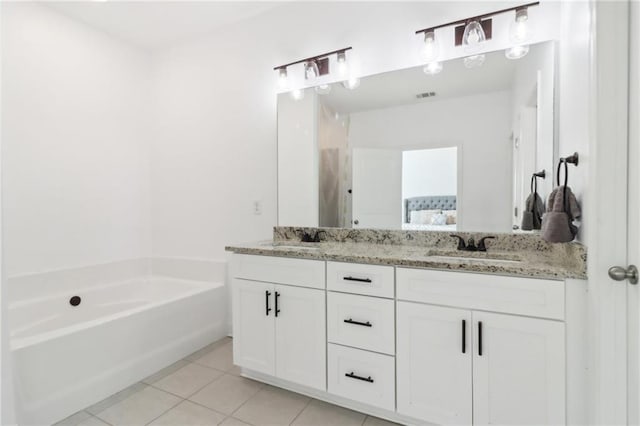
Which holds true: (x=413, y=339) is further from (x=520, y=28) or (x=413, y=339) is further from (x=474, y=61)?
(x=520, y=28)

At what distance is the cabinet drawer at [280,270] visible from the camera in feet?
5.67

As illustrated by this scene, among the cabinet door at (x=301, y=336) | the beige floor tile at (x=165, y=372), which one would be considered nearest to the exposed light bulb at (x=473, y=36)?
the cabinet door at (x=301, y=336)

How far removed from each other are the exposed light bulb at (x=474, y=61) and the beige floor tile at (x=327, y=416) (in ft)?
6.87

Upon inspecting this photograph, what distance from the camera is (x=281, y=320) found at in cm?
183

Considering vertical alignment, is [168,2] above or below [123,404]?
above

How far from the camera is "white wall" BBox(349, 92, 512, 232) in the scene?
6.00 ft

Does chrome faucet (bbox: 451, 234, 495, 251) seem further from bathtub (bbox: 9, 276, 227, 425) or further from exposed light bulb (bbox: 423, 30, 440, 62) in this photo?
bathtub (bbox: 9, 276, 227, 425)

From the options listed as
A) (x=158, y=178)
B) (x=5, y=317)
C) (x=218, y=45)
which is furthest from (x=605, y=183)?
(x=158, y=178)

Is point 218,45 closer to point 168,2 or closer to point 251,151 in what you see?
point 168,2

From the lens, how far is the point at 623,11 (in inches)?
42.8

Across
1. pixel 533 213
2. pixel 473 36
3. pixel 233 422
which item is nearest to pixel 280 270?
pixel 233 422

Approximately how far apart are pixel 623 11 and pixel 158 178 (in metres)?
3.33

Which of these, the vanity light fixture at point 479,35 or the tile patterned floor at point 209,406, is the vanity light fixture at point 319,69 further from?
the tile patterned floor at point 209,406

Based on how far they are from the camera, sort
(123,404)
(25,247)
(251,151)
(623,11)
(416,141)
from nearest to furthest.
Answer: (623,11) → (123,404) → (416,141) → (25,247) → (251,151)
